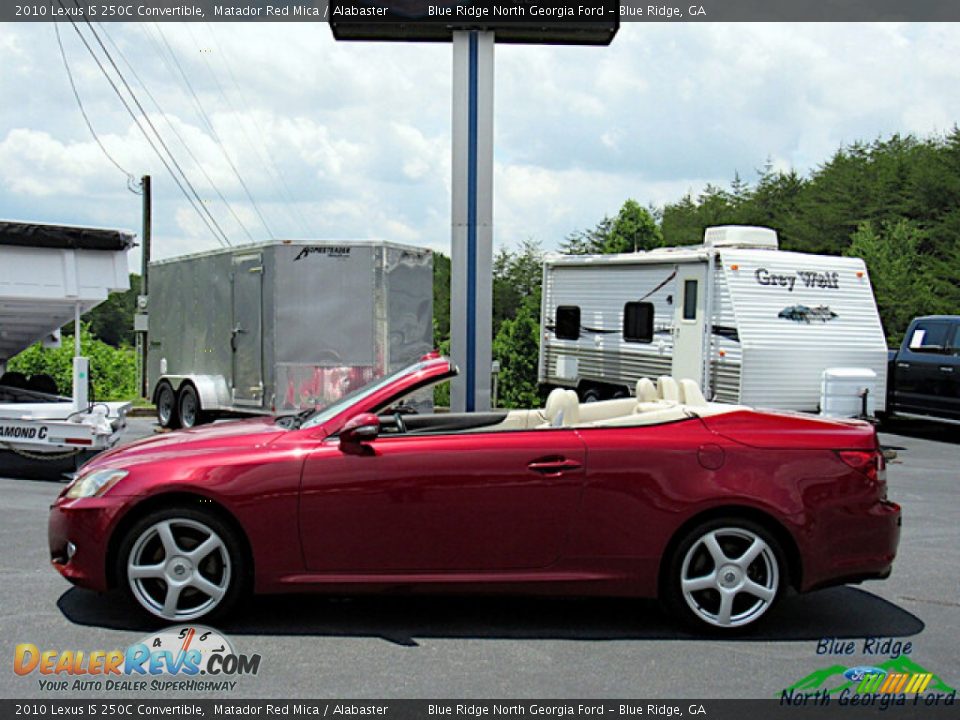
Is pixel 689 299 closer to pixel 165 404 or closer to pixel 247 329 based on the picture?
pixel 247 329

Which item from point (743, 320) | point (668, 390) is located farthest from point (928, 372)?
point (668, 390)

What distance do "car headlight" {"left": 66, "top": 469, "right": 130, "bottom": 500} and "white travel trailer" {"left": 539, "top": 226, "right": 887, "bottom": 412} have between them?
33.5 feet

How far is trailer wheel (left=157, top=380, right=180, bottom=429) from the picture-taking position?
16.3 m

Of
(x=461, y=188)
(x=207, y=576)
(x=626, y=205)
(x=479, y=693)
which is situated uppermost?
(x=626, y=205)

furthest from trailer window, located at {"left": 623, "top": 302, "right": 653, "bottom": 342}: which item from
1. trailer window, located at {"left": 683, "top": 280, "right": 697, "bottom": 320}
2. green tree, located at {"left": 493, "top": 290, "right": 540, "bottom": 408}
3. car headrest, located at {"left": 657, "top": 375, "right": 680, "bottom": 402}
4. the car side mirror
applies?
green tree, located at {"left": 493, "top": 290, "right": 540, "bottom": 408}

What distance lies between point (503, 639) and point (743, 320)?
9730 mm

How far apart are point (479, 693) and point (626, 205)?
47262 mm

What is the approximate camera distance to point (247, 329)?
14.4 metres

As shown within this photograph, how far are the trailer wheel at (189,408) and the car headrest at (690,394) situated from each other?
10.3m

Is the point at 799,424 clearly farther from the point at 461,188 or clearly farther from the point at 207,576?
the point at 461,188

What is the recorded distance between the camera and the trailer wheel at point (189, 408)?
15.5m

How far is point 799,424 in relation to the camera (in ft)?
19.1

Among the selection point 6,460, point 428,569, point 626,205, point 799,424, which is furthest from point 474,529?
point 626,205

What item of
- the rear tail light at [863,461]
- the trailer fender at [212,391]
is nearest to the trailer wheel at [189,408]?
the trailer fender at [212,391]
